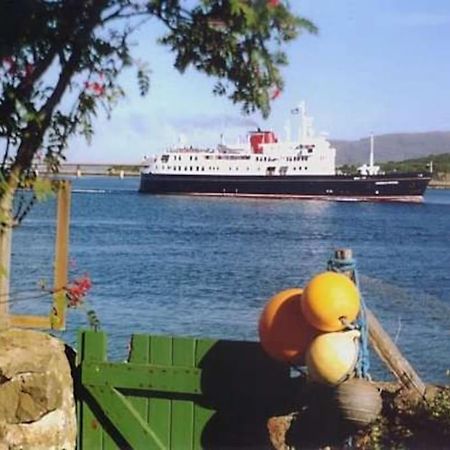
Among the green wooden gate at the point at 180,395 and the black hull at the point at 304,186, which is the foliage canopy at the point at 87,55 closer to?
the green wooden gate at the point at 180,395

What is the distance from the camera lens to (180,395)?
19.4ft

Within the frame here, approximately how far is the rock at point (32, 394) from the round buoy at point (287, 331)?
3.69ft

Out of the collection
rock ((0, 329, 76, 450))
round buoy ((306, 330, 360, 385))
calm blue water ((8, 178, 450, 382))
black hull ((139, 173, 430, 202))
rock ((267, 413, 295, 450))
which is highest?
black hull ((139, 173, 430, 202))

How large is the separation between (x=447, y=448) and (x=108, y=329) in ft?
29.5

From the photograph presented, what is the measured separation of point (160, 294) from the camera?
853 inches

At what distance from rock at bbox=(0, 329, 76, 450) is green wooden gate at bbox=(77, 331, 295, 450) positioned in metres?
0.23

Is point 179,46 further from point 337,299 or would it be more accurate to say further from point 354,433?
point 354,433

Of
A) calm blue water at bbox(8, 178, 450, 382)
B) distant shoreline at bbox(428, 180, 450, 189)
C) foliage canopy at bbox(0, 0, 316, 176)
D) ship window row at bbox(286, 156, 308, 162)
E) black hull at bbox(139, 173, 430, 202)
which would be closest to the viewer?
foliage canopy at bbox(0, 0, 316, 176)

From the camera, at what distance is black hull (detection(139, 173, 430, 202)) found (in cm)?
8969

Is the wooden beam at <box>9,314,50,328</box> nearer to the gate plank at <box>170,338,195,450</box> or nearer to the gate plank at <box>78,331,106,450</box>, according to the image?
the gate plank at <box>78,331,106,450</box>

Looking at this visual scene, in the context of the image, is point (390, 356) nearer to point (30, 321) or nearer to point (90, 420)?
point (90, 420)

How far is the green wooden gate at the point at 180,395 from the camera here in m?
5.88

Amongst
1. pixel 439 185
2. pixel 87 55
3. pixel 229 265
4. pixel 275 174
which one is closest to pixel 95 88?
pixel 87 55

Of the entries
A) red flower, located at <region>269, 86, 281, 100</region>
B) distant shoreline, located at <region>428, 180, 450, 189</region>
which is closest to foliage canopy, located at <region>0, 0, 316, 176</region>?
red flower, located at <region>269, 86, 281, 100</region>
